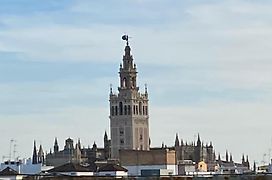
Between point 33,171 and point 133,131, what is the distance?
190ft

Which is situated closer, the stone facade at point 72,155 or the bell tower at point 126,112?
the stone facade at point 72,155

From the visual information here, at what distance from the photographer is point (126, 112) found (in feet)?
648

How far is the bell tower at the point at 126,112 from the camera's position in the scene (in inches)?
7559

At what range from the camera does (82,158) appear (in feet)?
620

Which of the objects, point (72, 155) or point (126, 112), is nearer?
point (72, 155)

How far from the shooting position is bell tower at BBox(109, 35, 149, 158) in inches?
7559

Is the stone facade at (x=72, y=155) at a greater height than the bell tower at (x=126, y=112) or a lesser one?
lesser

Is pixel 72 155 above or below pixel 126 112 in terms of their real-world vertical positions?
below

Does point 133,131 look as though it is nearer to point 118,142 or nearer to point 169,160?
point 118,142

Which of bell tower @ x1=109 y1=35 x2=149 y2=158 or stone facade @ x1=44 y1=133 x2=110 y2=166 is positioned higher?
bell tower @ x1=109 y1=35 x2=149 y2=158

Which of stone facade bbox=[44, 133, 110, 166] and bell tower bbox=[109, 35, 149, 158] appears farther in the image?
bell tower bbox=[109, 35, 149, 158]

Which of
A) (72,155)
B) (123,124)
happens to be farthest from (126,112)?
(72,155)

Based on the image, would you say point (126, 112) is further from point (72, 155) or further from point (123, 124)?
point (72, 155)

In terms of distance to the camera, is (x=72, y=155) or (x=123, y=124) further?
(x=123, y=124)
